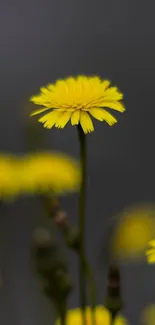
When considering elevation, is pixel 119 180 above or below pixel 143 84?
below

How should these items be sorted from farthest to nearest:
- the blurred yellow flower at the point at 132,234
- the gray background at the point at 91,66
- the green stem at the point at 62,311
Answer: the gray background at the point at 91,66 → the blurred yellow flower at the point at 132,234 → the green stem at the point at 62,311

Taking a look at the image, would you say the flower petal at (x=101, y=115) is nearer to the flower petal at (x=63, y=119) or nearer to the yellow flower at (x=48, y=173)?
the flower petal at (x=63, y=119)

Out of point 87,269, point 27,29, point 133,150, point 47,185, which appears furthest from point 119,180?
point 87,269

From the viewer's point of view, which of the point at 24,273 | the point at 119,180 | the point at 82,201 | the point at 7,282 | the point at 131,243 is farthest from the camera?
the point at 119,180

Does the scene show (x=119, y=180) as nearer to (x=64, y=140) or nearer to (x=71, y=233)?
(x=64, y=140)

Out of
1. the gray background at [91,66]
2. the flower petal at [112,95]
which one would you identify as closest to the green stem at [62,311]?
the flower petal at [112,95]

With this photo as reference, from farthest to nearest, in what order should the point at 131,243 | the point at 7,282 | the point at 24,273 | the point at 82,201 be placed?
the point at 24,273, the point at 7,282, the point at 131,243, the point at 82,201
